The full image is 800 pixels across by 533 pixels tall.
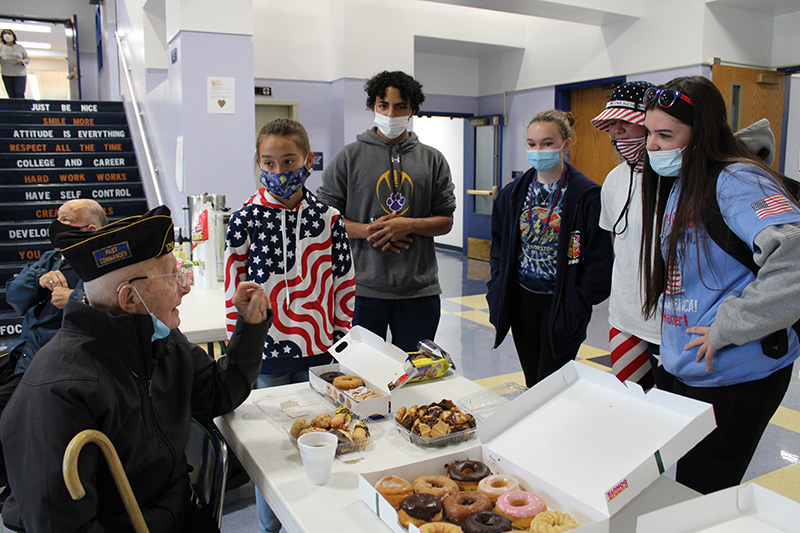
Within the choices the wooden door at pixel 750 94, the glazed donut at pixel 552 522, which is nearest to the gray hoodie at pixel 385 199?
the glazed donut at pixel 552 522

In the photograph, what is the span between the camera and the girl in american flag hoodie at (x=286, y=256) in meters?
2.09

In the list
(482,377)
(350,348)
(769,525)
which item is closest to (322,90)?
(482,377)

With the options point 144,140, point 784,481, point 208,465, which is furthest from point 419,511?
point 144,140

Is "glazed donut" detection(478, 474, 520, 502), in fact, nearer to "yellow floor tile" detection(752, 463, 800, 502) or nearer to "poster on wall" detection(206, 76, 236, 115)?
Answer: "yellow floor tile" detection(752, 463, 800, 502)

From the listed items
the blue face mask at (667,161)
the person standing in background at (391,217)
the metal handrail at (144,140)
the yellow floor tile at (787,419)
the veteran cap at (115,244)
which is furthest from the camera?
the metal handrail at (144,140)

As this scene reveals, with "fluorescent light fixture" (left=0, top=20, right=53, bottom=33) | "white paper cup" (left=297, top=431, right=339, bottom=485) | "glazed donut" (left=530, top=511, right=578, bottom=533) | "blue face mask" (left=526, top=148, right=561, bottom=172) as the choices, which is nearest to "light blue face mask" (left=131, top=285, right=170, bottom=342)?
"white paper cup" (left=297, top=431, right=339, bottom=485)

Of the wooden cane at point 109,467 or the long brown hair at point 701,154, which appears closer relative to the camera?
the wooden cane at point 109,467

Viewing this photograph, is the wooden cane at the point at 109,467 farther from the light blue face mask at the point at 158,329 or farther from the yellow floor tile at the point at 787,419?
the yellow floor tile at the point at 787,419

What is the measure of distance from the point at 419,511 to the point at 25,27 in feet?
52.9

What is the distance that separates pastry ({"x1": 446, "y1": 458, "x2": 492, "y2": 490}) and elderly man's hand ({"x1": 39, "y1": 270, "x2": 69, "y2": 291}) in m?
2.22

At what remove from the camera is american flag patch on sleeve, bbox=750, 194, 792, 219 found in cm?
145

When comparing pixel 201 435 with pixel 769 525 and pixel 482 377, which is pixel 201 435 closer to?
pixel 769 525

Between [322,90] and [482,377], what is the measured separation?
5.07 metres

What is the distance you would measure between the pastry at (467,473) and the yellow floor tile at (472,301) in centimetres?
538
